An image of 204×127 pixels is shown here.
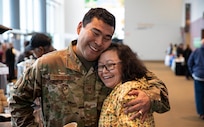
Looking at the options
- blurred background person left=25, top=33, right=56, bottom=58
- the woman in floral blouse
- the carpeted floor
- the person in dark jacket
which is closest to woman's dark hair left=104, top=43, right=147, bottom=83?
the woman in floral blouse

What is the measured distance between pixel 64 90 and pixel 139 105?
38 cm

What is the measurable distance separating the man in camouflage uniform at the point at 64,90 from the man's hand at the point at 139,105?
53mm

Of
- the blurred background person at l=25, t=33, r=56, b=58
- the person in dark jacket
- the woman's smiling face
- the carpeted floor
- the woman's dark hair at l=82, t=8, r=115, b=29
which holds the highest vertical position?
the woman's dark hair at l=82, t=8, r=115, b=29

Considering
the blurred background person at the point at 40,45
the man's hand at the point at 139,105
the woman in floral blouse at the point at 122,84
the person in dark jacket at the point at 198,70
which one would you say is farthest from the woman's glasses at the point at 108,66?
the person in dark jacket at the point at 198,70

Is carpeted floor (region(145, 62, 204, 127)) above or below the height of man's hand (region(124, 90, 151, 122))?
below

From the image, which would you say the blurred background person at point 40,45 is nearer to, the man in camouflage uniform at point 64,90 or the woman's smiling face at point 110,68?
the man in camouflage uniform at point 64,90

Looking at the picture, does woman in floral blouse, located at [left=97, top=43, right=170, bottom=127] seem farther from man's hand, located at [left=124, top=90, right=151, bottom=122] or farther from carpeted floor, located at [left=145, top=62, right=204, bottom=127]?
carpeted floor, located at [left=145, top=62, right=204, bottom=127]

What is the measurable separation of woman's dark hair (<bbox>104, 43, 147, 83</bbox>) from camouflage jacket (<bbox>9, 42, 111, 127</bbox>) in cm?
14

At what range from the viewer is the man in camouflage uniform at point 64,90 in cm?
156

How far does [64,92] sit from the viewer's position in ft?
5.24

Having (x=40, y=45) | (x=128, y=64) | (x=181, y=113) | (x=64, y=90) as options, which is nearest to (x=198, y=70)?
(x=181, y=113)

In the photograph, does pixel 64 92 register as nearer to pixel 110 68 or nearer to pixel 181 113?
pixel 110 68

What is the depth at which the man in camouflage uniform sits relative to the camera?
156 cm

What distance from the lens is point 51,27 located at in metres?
17.8
